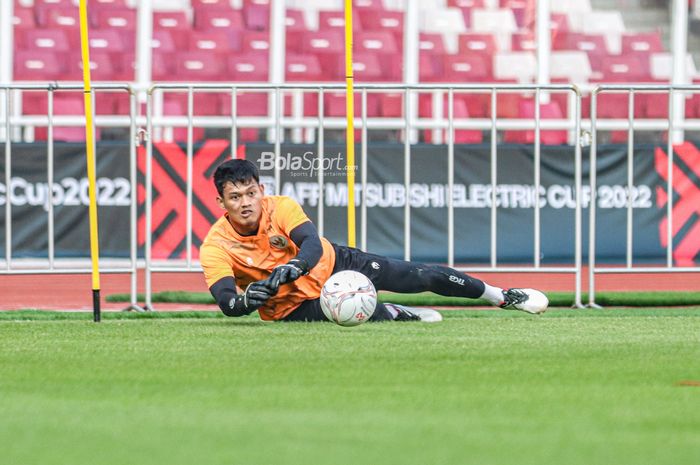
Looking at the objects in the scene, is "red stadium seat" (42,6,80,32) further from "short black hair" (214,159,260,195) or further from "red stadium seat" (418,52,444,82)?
"short black hair" (214,159,260,195)

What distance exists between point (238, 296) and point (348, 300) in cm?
67

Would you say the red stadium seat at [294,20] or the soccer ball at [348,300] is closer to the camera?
the soccer ball at [348,300]

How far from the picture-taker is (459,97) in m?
17.8

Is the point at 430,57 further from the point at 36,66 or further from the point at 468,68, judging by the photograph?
the point at 36,66

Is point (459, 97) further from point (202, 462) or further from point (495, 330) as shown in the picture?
point (202, 462)

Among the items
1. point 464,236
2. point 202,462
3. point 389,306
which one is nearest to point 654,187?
point 464,236

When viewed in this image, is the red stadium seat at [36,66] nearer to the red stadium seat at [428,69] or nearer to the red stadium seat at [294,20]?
the red stadium seat at [294,20]

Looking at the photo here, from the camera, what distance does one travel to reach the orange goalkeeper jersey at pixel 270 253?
26.1 ft

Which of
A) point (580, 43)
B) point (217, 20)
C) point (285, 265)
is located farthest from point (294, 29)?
point (285, 265)

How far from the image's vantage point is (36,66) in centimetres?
1784

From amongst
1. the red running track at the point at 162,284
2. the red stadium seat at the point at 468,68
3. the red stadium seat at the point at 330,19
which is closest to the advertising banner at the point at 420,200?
the red running track at the point at 162,284

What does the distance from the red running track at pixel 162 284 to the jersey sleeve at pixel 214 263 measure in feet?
10.8

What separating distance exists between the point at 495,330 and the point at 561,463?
4.28m

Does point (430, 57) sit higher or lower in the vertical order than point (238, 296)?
higher
